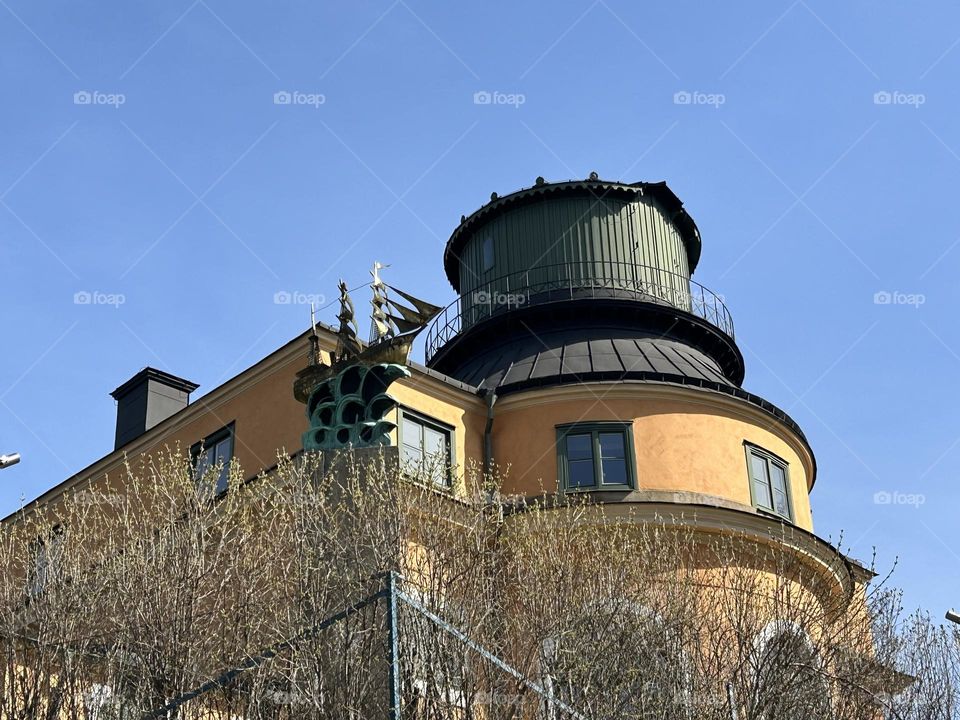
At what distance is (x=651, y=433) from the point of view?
27812mm

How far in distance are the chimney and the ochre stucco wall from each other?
339 inches

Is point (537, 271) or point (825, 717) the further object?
point (537, 271)

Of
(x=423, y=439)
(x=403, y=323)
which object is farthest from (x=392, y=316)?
(x=423, y=439)

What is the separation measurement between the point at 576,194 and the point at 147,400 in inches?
432

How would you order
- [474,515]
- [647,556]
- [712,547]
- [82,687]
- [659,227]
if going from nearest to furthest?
1. [82,687]
2. [474,515]
3. [647,556]
4. [712,547]
5. [659,227]

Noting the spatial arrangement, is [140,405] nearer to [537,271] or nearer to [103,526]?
[103,526]

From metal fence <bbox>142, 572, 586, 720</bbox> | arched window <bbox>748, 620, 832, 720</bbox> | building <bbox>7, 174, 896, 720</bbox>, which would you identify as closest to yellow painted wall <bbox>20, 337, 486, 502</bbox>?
building <bbox>7, 174, 896, 720</bbox>

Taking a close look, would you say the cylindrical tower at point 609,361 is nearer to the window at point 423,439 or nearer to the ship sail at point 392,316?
the window at point 423,439

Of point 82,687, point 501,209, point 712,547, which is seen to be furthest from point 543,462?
point 82,687

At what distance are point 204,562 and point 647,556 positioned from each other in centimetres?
774

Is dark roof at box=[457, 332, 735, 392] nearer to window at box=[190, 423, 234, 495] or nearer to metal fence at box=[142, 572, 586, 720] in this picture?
window at box=[190, 423, 234, 495]

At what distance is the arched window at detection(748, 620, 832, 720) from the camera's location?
1995 cm

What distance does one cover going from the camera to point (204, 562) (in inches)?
744

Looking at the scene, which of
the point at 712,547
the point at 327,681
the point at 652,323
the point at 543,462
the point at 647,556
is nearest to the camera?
the point at 327,681
